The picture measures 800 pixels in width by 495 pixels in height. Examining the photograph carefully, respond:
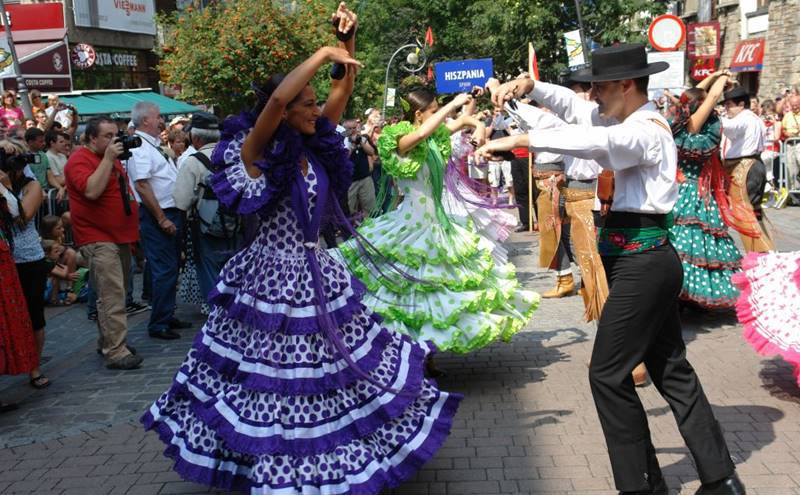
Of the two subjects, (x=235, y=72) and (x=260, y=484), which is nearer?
(x=260, y=484)

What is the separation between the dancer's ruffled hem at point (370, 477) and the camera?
3561mm

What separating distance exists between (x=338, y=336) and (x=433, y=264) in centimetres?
194

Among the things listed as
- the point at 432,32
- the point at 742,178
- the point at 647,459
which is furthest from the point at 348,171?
the point at 432,32

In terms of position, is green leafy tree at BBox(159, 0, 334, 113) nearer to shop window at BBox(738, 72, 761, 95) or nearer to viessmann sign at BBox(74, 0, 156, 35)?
viessmann sign at BBox(74, 0, 156, 35)

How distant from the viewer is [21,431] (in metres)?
5.46

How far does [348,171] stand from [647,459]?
195 centimetres

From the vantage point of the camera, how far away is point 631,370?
3754 millimetres

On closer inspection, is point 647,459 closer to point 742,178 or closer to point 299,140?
point 299,140

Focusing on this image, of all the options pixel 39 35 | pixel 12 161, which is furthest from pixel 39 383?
pixel 39 35

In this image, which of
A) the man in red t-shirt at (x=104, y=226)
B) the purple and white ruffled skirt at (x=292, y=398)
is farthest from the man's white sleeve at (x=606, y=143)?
the man in red t-shirt at (x=104, y=226)

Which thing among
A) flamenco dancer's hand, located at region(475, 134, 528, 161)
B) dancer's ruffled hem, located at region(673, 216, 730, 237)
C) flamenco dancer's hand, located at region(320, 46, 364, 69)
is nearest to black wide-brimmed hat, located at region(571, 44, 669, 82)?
flamenco dancer's hand, located at region(475, 134, 528, 161)

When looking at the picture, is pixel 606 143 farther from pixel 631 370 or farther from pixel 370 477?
pixel 370 477

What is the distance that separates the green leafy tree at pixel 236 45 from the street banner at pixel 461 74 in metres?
4.96

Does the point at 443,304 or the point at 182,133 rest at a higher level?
the point at 182,133
